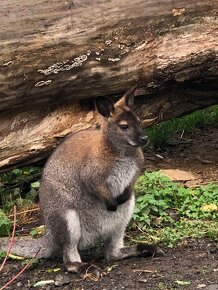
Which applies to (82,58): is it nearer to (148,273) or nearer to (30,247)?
(30,247)

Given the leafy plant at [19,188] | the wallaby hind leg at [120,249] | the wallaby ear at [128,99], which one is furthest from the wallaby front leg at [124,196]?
the leafy plant at [19,188]

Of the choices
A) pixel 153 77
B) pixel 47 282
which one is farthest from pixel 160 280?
pixel 153 77

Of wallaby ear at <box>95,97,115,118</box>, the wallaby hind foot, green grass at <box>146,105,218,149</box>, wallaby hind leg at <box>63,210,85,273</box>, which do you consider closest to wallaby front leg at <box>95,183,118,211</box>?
wallaby hind leg at <box>63,210,85,273</box>

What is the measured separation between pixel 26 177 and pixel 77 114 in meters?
1.17

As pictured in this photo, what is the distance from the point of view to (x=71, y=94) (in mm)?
6410

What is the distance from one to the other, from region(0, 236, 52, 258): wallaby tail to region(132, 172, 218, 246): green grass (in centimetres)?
85

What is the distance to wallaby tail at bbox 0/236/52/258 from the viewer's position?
568cm

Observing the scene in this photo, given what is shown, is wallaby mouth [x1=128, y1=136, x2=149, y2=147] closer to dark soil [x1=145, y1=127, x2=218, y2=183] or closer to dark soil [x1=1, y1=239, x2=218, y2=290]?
dark soil [x1=1, y1=239, x2=218, y2=290]

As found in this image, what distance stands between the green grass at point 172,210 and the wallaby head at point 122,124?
0.92 metres

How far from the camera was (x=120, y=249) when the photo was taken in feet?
18.7

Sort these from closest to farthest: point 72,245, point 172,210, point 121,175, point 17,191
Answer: point 72,245 → point 121,175 → point 172,210 → point 17,191

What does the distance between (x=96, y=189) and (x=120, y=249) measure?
1.92 feet

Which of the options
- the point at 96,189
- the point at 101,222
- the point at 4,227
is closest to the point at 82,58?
the point at 96,189

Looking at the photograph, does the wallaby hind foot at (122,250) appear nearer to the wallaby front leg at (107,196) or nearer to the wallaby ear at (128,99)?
the wallaby front leg at (107,196)
